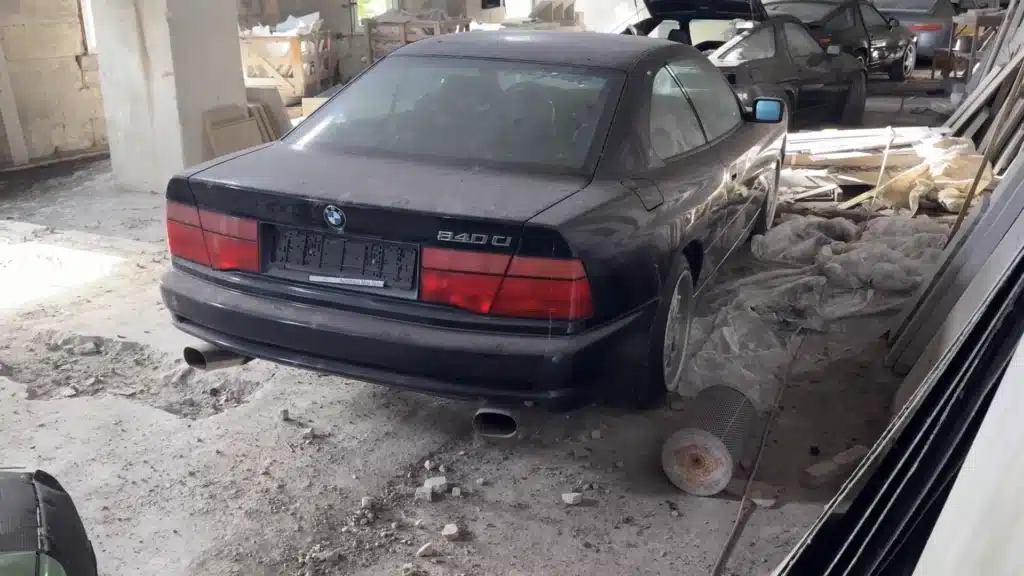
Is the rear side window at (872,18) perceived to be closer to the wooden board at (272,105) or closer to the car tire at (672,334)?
the wooden board at (272,105)

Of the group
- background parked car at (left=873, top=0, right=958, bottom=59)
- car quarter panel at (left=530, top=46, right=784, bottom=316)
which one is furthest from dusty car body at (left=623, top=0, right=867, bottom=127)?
background parked car at (left=873, top=0, right=958, bottom=59)

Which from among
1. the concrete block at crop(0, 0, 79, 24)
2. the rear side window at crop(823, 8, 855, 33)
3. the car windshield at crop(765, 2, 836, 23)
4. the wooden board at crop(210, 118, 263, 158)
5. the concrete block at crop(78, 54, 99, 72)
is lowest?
the wooden board at crop(210, 118, 263, 158)

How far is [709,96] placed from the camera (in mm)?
4535

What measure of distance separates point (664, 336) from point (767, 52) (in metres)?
6.81

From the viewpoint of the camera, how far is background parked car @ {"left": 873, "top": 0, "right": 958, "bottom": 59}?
15.6 m

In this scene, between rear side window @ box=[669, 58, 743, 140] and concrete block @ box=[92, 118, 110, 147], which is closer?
rear side window @ box=[669, 58, 743, 140]

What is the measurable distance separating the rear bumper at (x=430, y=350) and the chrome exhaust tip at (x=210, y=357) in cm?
18

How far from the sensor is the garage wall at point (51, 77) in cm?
827

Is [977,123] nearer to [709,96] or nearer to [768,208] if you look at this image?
[768,208]

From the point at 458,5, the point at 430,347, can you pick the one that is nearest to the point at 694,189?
the point at 430,347

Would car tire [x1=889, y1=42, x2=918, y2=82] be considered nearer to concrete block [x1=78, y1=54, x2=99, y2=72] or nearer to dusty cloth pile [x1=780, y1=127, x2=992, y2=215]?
dusty cloth pile [x1=780, y1=127, x2=992, y2=215]

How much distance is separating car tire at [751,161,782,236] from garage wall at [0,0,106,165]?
7.04 m

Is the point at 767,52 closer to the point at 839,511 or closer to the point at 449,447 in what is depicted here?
the point at 449,447

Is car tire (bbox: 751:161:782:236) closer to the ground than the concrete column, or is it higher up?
closer to the ground
